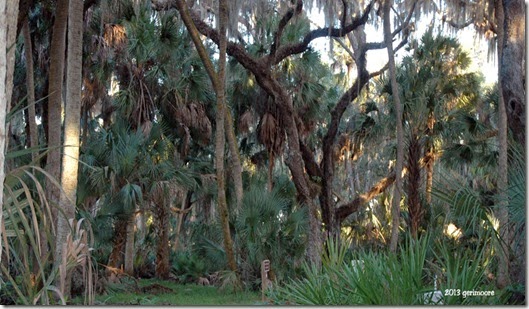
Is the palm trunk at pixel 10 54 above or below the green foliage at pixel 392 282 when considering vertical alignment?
above

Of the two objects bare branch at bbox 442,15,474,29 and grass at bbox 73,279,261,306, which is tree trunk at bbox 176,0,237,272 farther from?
bare branch at bbox 442,15,474,29

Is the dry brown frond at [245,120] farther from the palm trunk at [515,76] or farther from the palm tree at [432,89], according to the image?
the palm trunk at [515,76]

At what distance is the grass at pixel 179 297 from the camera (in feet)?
33.5

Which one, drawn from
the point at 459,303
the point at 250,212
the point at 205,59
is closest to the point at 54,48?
the point at 205,59

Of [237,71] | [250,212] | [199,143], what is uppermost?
[237,71]

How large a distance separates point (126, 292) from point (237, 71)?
7266 mm

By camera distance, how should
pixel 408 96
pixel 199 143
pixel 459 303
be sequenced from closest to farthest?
pixel 459 303
pixel 408 96
pixel 199 143

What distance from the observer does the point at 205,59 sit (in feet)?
37.9

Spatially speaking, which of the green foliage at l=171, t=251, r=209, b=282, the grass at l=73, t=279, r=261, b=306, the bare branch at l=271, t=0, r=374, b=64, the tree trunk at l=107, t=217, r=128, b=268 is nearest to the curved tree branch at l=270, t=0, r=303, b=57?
the bare branch at l=271, t=0, r=374, b=64

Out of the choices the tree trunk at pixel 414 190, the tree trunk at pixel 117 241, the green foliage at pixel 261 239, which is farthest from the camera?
the tree trunk at pixel 117 241

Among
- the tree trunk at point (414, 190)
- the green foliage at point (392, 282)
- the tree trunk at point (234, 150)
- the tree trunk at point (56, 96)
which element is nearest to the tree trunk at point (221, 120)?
the tree trunk at point (234, 150)

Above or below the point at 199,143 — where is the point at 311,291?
below

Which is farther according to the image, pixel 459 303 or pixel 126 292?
pixel 126 292

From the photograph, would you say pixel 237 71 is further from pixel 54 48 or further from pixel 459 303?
pixel 459 303
